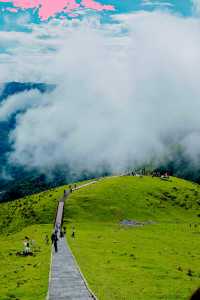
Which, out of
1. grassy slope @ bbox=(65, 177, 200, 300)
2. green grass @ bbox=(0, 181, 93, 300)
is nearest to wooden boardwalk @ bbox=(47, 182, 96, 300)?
green grass @ bbox=(0, 181, 93, 300)

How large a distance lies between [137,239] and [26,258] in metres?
30.2

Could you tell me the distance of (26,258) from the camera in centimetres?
6334

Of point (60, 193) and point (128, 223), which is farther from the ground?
point (60, 193)

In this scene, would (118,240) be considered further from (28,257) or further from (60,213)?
(60,213)

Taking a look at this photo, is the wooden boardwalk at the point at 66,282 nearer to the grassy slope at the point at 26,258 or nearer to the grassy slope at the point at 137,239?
the grassy slope at the point at 26,258

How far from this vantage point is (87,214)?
5049 inches

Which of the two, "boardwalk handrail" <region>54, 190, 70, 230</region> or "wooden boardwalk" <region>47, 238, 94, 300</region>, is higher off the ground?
"boardwalk handrail" <region>54, 190, 70, 230</region>

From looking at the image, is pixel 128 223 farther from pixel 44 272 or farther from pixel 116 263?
pixel 44 272

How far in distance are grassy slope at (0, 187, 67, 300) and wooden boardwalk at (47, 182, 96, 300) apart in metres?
0.88

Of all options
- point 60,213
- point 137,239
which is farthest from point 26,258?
point 60,213

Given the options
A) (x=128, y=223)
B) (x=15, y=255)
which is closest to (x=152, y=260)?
(x=15, y=255)

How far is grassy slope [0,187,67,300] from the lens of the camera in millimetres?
40622

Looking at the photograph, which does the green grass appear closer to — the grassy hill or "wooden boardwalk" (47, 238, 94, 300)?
the grassy hill

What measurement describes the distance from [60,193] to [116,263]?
105 metres
